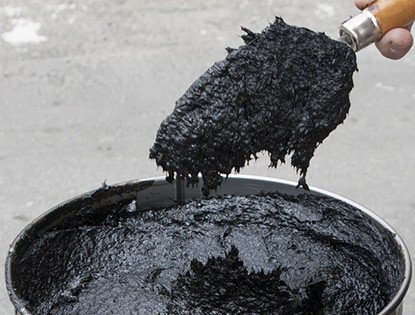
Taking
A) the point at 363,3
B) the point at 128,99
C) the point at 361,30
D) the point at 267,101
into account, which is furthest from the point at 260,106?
the point at 128,99

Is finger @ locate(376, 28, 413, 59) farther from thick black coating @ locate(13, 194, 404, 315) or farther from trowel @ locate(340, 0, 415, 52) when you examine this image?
thick black coating @ locate(13, 194, 404, 315)

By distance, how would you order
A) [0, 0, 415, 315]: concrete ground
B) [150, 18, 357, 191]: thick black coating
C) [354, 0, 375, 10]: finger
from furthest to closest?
1. [0, 0, 415, 315]: concrete ground
2. [354, 0, 375, 10]: finger
3. [150, 18, 357, 191]: thick black coating

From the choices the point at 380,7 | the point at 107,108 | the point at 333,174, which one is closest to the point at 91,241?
the point at 380,7

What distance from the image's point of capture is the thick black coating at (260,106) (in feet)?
5.50

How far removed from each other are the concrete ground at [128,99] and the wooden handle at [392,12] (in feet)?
4.97

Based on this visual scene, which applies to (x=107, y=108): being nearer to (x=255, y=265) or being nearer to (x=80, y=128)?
(x=80, y=128)

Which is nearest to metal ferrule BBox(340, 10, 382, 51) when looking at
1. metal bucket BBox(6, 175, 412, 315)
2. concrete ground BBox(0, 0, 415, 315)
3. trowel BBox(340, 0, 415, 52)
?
trowel BBox(340, 0, 415, 52)

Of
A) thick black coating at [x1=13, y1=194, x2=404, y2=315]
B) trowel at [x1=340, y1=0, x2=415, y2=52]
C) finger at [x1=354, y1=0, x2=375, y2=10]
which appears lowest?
thick black coating at [x1=13, y1=194, x2=404, y2=315]

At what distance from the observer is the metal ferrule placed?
1714mm

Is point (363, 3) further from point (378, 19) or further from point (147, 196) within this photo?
point (147, 196)

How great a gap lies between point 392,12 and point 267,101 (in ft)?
1.21

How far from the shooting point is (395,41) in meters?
1.77

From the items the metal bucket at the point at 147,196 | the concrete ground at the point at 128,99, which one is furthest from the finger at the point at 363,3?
the concrete ground at the point at 128,99

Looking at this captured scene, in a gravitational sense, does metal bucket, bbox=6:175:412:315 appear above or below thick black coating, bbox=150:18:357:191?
below
